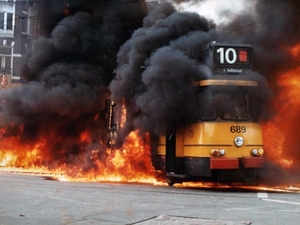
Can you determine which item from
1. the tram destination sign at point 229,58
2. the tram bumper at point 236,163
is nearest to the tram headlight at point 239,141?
the tram bumper at point 236,163

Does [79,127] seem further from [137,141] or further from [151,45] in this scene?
[151,45]

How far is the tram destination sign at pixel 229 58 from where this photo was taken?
12336 mm

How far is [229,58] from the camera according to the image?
12.4 metres

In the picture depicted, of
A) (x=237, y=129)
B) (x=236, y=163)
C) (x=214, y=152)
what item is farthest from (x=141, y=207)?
(x=237, y=129)

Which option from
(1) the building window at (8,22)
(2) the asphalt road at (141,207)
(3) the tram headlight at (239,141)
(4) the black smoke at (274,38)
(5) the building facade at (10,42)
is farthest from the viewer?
(1) the building window at (8,22)

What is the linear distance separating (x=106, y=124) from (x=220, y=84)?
671cm

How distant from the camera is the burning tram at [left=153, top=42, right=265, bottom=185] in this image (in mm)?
11938

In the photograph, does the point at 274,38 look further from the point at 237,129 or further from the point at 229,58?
the point at 237,129

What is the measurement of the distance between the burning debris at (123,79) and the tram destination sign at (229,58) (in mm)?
394

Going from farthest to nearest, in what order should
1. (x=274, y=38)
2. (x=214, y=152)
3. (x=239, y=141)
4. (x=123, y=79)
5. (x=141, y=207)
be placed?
(x=123, y=79) < (x=274, y=38) < (x=239, y=141) < (x=214, y=152) < (x=141, y=207)

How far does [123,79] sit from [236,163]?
15.5ft

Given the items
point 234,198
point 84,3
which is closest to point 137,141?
point 234,198

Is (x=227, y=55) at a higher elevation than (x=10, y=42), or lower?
lower

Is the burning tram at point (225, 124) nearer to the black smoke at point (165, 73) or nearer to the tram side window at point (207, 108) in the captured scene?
the tram side window at point (207, 108)
